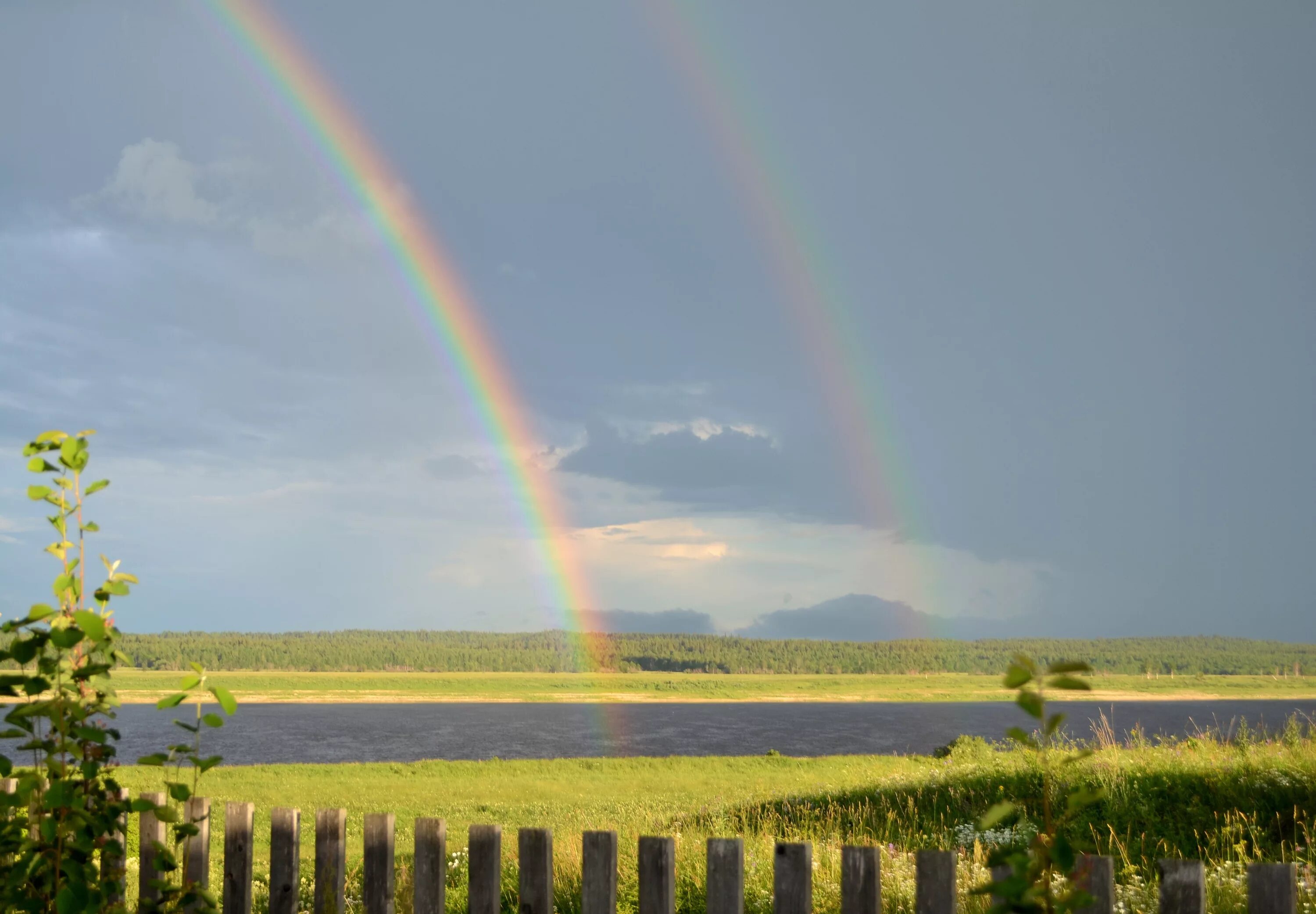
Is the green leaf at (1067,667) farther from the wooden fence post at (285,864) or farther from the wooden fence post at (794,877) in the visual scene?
the wooden fence post at (285,864)

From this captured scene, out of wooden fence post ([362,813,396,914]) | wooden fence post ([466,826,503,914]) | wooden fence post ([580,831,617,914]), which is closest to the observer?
wooden fence post ([580,831,617,914])

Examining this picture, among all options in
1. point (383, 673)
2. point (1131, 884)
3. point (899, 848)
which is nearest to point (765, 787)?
point (899, 848)

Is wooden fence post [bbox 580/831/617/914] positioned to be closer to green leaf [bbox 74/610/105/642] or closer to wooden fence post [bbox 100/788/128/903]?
wooden fence post [bbox 100/788/128/903]

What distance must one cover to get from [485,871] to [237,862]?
3.75 ft

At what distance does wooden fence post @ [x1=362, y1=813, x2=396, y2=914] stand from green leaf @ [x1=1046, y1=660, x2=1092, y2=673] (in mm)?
2571

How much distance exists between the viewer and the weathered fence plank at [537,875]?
132 inches

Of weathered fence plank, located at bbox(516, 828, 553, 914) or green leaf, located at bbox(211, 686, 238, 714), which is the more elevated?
green leaf, located at bbox(211, 686, 238, 714)

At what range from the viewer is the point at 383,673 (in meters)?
177

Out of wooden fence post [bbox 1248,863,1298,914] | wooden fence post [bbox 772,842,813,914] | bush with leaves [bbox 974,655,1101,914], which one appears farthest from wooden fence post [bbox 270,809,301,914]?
wooden fence post [bbox 1248,863,1298,914]

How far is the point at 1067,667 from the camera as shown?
2.06 m

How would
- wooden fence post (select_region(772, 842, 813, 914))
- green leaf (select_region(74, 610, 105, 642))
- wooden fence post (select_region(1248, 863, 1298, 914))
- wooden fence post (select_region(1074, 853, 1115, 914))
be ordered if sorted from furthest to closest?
wooden fence post (select_region(772, 842, 813, 914))
wooden fence post (select_region(1074, 853, 1115, 914))
wooden fence post (select_region(1248, 863, 1298, 914))
green leaf (select_region(74, 610, 105, 642))

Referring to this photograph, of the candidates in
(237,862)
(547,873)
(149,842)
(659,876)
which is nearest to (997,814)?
(659,876)

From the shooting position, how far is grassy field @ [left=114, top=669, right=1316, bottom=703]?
138 meters

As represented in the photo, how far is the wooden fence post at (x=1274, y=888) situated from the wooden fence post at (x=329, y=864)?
302 centimetres
